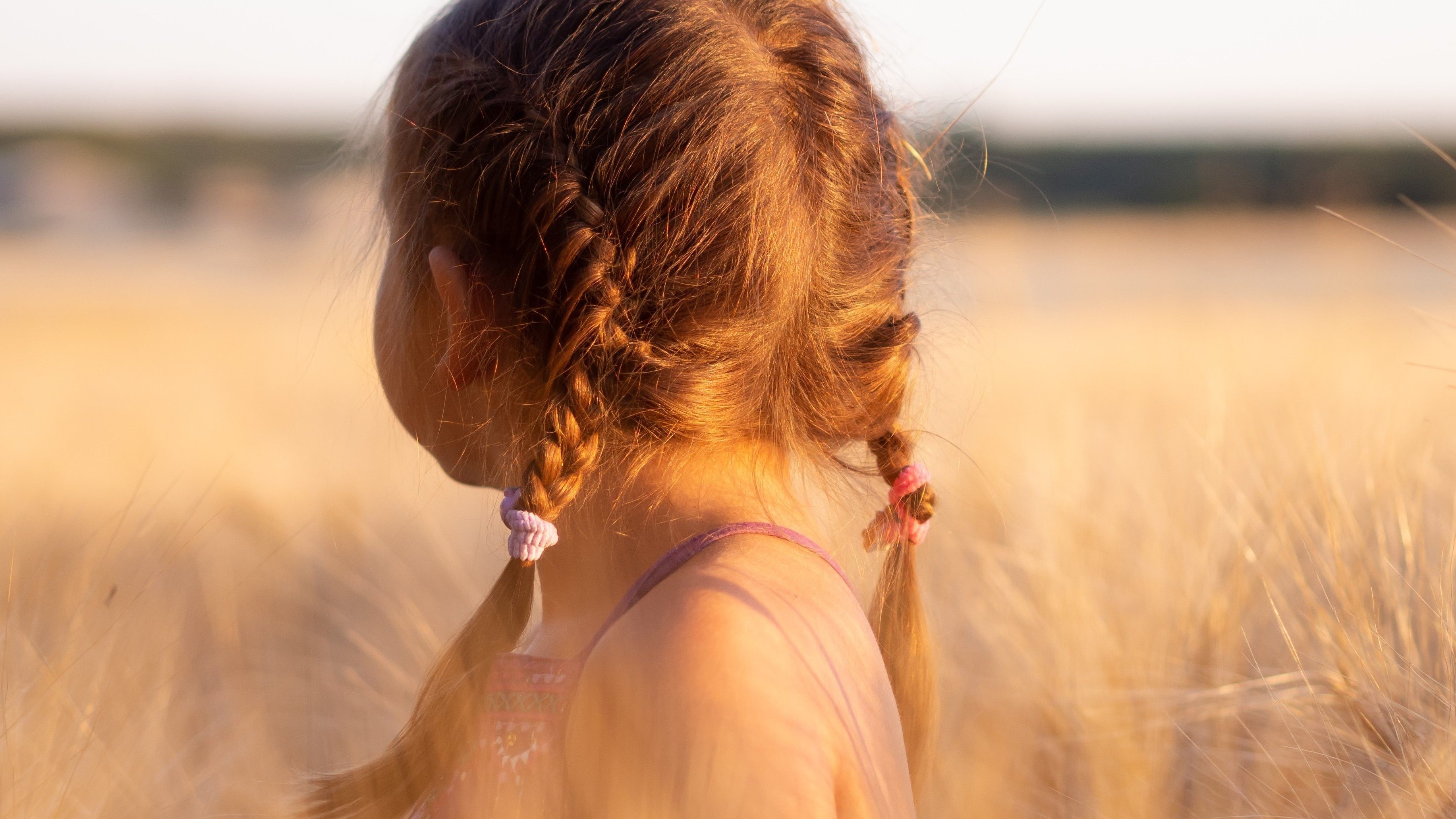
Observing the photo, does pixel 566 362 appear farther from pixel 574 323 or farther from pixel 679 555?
pixel 679 555

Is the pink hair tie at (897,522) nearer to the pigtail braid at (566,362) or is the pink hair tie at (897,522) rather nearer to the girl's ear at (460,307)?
the pigtail braid at (566,362)

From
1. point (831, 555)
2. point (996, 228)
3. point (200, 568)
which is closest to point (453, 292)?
point (831, 555)

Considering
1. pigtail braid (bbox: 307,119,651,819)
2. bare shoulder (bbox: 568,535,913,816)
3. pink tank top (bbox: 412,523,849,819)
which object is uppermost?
pigtail braid (bbox: 307,119,651,819)

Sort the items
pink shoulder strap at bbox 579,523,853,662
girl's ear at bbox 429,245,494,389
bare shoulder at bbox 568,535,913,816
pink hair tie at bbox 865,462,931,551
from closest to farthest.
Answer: bare shoulder at bbox 568,535,913,816 < pink shoulder strap at bbox 579,523,853,662 < girl's ear at bbox 429,245,494,389 < pink hair tie at bbox 865,462,931,551

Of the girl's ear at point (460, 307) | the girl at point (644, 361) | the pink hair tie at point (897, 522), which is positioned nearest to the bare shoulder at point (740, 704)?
the girl at point (644, 361)

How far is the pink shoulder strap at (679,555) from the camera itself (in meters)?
1.10

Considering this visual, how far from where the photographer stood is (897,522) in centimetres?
138

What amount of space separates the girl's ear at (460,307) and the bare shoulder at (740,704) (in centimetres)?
37

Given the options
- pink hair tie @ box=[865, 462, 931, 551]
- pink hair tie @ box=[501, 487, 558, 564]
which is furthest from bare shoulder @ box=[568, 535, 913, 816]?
pink hair tie @ box=[865, 462, 931, 551]

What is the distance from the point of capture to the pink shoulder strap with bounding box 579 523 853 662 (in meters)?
1.10

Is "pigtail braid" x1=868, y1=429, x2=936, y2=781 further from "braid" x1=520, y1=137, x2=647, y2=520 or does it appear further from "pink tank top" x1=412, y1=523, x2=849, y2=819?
"braid" x1=520, y1=137, x2=647, y2=520

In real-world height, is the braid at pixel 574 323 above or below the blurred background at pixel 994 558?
above

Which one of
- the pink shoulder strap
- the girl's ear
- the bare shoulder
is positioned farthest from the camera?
the girl's ear

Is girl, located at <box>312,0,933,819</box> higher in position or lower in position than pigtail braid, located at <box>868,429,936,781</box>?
higher
